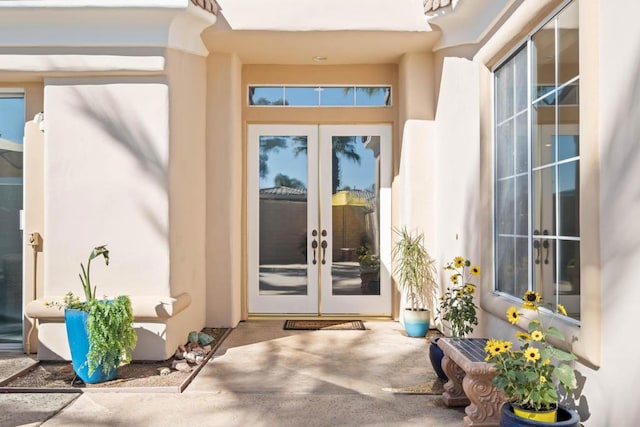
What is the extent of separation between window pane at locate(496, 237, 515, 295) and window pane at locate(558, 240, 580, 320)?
0.84 metres

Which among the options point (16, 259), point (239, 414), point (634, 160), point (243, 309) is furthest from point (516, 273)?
point (16, 259)

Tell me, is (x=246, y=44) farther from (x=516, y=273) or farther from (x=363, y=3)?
(x=516, y=273)

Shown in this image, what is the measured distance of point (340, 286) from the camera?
6.36 metres

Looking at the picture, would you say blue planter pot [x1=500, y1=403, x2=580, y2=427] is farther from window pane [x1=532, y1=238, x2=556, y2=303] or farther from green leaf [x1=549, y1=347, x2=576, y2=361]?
window pane [x1=532, y1=238, x2=556, y2=303]

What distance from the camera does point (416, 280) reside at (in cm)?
557

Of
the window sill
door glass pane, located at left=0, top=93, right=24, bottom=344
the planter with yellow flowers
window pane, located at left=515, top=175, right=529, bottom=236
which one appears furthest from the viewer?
door glass pane, located at left=0, top=93, right=24, bottom=344

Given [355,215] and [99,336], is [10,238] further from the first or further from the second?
[355,215]

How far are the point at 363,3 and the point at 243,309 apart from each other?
350cm

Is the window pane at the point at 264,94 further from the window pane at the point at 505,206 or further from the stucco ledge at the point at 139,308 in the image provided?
the window pane at the point at 505,206

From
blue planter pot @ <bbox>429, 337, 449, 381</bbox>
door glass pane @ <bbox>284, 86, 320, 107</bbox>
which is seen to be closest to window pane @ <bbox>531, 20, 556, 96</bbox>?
blue planter pot @ <bbox>429, 337, 449, 381</bbox>

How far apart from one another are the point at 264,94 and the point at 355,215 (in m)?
1.76

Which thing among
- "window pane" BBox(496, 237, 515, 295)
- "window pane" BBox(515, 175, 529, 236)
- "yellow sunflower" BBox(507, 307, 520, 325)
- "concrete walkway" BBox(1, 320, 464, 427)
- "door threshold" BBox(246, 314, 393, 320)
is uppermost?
"window pane" BBox(515, 175, 529, 236)

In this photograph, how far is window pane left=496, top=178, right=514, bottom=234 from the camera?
4073 mm

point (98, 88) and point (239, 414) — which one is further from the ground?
point (98, 88)
